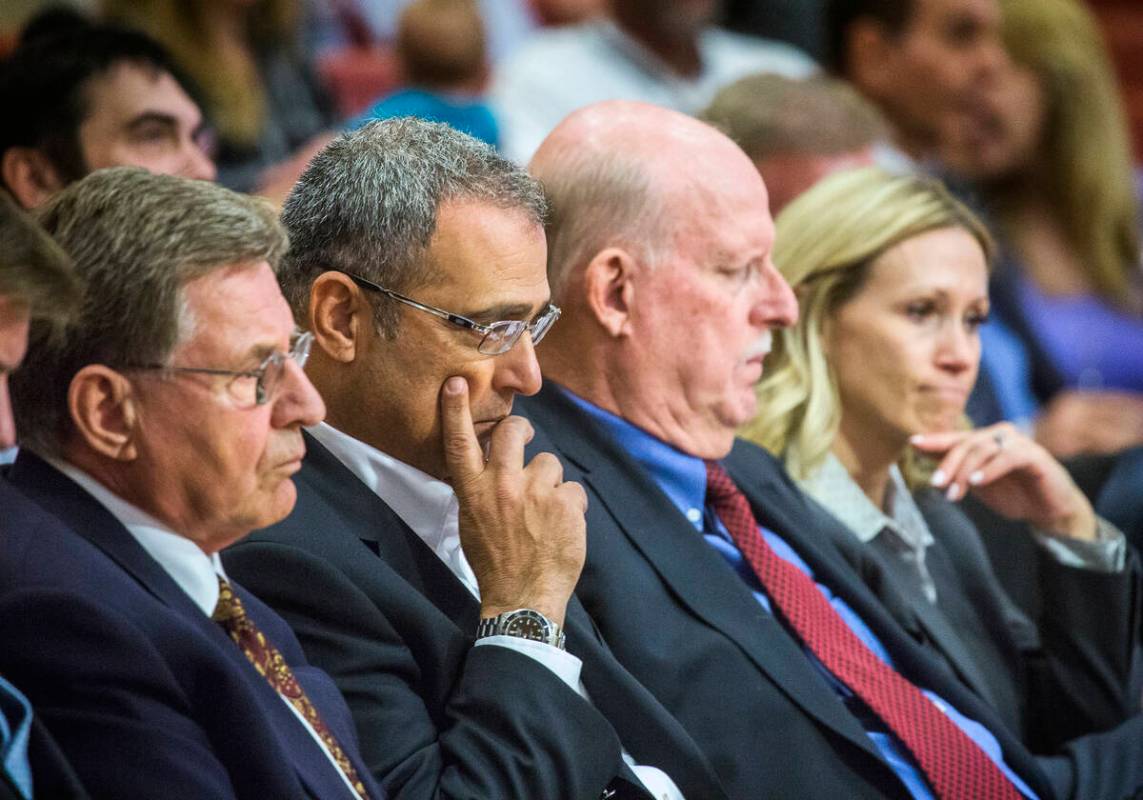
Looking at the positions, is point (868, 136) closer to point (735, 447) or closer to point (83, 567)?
point (735, 447)

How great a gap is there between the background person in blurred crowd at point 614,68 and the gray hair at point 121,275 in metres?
3.26

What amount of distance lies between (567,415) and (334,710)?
778 millimetres

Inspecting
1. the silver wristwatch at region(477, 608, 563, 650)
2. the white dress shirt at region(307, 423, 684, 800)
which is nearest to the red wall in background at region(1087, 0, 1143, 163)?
the white dress shirt at region(307, 423, 684, 800)

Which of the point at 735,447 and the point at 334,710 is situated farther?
the point at 735,447

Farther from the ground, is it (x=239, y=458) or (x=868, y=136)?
(x=239, y=458)

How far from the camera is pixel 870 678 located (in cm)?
244

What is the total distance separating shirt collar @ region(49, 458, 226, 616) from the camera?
64.4 inches

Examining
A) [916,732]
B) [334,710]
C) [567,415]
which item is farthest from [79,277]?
[916,732]

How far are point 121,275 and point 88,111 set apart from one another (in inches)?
61.6

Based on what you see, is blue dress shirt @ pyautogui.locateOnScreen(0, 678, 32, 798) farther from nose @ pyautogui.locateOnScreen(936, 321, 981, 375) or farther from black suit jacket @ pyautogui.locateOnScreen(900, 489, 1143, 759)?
nose @ pyautogui.locateOnScreen(936, 321, 981, 375)

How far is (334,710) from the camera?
1.77 meters

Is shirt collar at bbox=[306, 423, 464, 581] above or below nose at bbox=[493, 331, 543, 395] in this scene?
A: below

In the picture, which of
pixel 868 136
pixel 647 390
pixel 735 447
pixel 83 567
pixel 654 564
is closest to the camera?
pixel 83 567

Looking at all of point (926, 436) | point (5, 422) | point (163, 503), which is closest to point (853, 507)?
point (926, 436)
